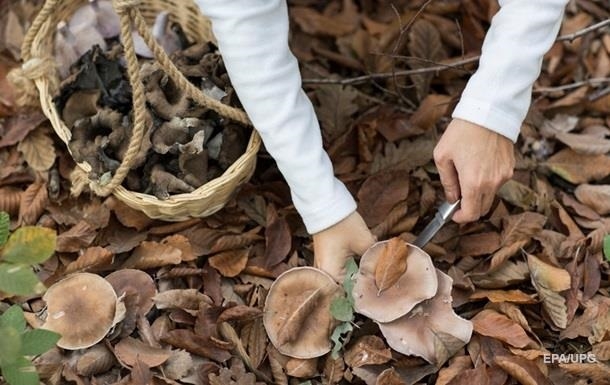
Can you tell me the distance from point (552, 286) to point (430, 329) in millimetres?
312

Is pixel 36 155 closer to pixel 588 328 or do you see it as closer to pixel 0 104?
pixel 0 104

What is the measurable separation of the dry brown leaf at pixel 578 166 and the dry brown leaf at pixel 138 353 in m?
0.99

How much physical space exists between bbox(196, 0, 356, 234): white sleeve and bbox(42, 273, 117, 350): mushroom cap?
423mm

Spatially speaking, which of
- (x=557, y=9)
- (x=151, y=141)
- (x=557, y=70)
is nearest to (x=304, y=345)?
(x=151, y=141)

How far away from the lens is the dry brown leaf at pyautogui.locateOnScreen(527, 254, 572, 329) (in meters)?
1.61

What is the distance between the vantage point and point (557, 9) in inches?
52.8

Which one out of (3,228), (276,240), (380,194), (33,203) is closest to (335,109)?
(380,194)

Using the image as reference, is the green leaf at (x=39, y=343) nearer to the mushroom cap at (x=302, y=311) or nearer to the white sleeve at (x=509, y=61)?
the mushroom cap at (x=302, y=311)

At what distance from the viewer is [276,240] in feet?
5.64

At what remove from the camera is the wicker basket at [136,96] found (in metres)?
1.50

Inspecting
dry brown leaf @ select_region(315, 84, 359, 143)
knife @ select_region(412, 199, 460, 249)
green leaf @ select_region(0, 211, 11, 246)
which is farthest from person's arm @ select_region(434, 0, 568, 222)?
green leaf @ select_region(0, 211, 11, 246)

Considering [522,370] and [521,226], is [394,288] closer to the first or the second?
[522,370]

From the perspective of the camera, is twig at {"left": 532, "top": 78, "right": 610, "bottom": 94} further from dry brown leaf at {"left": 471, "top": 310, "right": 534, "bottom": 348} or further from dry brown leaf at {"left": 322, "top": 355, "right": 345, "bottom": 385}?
dry brown leaf at {"left": 322, "top": 355, "right": 345, "bottom": 385}

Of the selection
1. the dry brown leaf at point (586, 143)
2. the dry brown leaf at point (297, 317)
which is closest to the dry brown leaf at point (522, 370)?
the dry brown leaf at point (297, 317)
